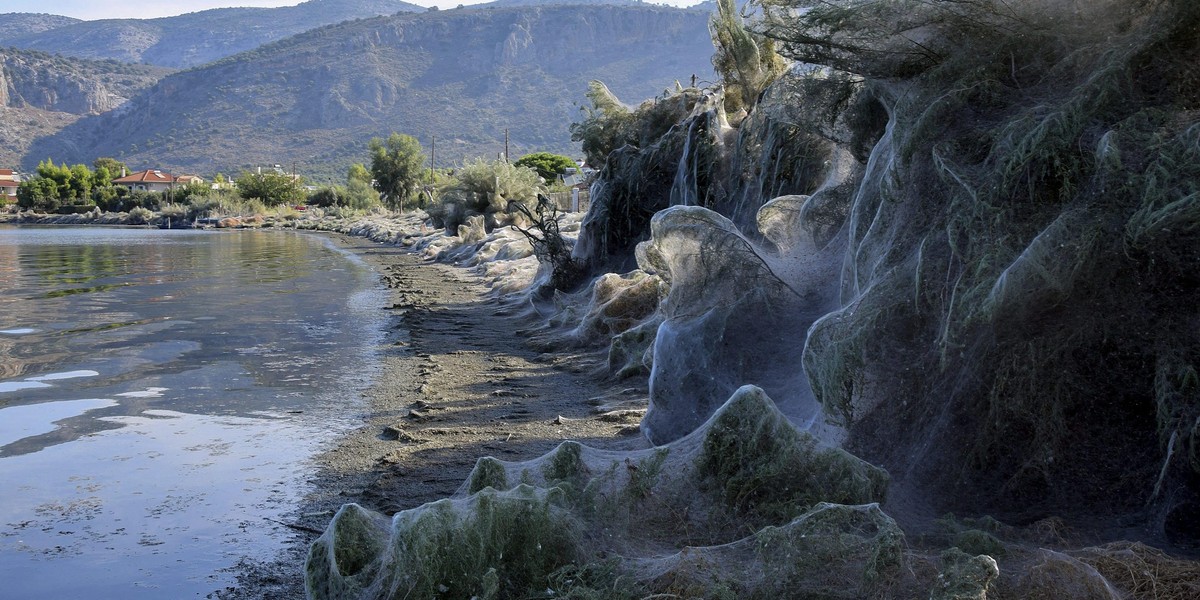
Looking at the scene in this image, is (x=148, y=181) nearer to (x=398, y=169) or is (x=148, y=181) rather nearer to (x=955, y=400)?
(x=398, y=169)

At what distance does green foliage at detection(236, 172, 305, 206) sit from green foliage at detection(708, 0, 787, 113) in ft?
258

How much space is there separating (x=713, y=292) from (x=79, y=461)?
4.65 m

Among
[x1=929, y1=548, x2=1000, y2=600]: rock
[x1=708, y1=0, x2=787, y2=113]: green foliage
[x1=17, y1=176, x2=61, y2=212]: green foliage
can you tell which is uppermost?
[x1=708, y1=0, x2=787, y2=113]: green foliage

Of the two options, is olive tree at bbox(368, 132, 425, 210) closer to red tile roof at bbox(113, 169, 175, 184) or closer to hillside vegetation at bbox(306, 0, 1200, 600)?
red tile roof at bbox(113, 169, 175, 184)

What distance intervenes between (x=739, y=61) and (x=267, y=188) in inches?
3209

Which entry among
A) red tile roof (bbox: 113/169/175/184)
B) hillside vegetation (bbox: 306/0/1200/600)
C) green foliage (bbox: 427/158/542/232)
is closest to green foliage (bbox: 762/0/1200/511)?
hillside vegetation (bbox: 306/0/1200/600)

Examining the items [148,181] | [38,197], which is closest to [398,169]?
[38,197]

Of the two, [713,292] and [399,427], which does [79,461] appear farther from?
[713,292]

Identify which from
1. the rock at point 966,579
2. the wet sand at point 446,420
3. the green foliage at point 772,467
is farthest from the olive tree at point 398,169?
the rock at point 966,579

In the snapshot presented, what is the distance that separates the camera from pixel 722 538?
4688 millimetres

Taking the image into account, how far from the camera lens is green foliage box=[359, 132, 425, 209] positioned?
7869 centimetres

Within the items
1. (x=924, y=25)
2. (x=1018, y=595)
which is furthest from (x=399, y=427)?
(x=1018, y=595)

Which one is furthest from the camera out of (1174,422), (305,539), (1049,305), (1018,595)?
(305,539)

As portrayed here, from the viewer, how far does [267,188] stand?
299 feet
